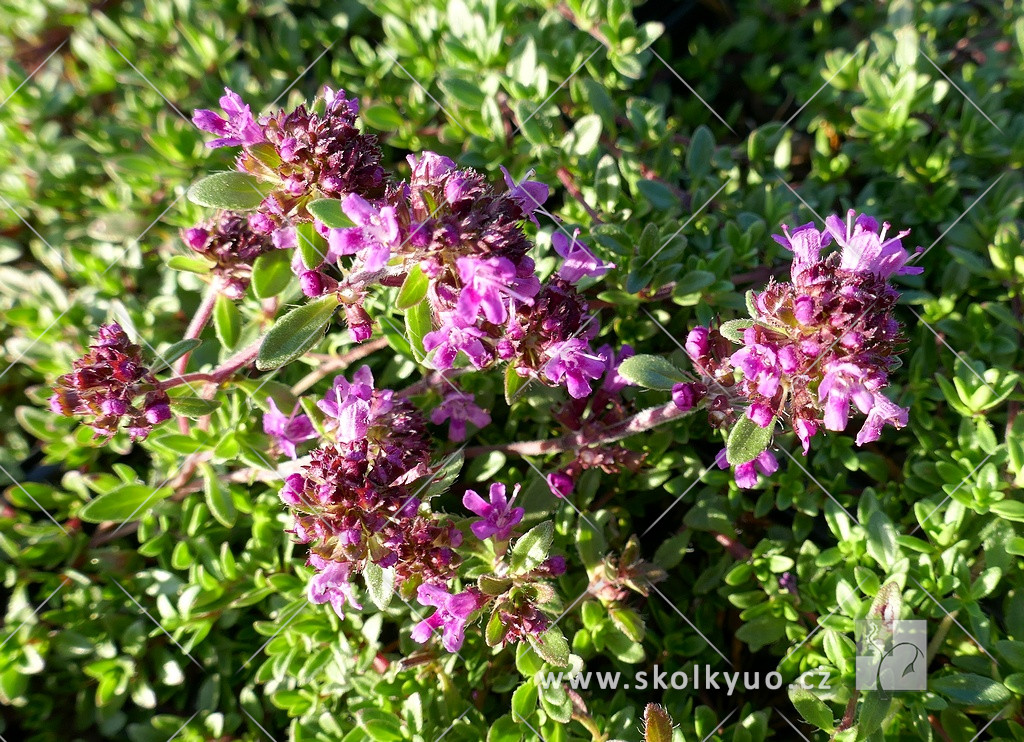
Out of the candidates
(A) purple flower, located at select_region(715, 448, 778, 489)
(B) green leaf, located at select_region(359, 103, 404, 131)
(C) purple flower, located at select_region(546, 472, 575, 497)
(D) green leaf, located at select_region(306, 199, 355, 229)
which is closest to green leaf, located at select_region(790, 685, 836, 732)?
(A) purple flower, located at select_region(715, 448, 778, 489)

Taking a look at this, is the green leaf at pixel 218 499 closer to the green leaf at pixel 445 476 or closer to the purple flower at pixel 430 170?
the green leaf at pixel 445 476

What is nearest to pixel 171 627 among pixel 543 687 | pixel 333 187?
pixel 543 687

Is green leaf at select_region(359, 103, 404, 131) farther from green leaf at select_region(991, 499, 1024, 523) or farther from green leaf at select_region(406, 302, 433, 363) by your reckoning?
green leaf at select_region(991, 499, 1024, 523)

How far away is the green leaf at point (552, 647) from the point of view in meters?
1.43

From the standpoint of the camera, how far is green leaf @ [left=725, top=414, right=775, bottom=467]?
1.37 meters

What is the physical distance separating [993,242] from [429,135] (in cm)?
169

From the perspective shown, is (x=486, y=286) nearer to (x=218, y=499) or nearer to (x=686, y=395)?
(x=686, y=395)

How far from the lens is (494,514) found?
154 centimetres

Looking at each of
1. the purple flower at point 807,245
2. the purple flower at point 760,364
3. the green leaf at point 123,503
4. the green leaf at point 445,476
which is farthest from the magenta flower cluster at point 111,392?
the purple flower at point 807,245

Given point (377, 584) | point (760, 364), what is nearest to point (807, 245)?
point (760, 364)

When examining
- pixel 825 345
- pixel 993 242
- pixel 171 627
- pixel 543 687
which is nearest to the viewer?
pixel 825 345

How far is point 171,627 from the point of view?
1.91 meters

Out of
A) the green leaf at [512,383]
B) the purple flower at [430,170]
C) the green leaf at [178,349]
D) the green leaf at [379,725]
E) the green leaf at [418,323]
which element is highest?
the purple flower at [430,170]

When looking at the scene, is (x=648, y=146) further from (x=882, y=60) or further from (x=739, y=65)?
(x=739, y=65)
